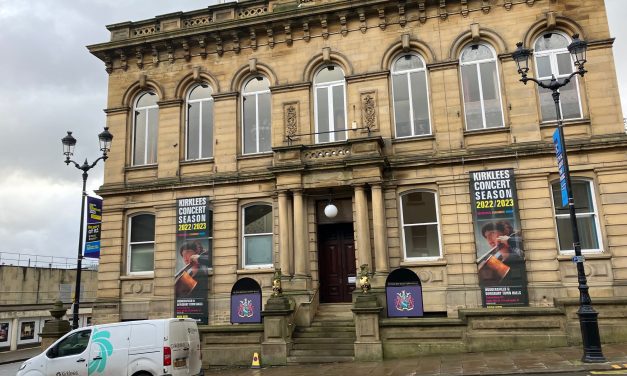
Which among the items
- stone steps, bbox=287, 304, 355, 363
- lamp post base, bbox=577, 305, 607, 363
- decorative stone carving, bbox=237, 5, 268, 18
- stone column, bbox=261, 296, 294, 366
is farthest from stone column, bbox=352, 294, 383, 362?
decorative stone carving, bbox=237, 5, 268, 18

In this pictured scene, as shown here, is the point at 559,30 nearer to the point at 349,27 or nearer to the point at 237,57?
the point at 349,27

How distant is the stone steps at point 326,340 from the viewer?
49.5 feet

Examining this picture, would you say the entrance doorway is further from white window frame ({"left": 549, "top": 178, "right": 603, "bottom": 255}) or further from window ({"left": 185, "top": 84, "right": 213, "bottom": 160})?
white window frame ({"left": 549, "top": 178, "right": 603, "bottom": 255})

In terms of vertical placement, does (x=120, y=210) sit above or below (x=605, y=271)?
above

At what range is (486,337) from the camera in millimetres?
13969

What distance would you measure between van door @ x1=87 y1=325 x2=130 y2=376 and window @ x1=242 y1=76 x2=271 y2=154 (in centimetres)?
1019

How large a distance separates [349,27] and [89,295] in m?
36.2

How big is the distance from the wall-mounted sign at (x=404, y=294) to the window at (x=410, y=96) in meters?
6.03

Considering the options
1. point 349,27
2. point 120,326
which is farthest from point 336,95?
point 120,326

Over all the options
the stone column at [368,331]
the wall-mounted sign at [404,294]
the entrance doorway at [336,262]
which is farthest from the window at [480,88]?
the stone column at [368,331]

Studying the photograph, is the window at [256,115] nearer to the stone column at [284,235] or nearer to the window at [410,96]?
the stone column at [284,235]

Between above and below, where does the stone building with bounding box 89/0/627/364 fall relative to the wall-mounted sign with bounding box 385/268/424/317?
above

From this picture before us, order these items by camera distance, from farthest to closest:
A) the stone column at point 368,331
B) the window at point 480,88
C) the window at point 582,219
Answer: the window at point 480,88, the window at point 582,219, the stone column at point 368,331

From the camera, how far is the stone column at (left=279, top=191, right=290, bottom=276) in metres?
18.2
